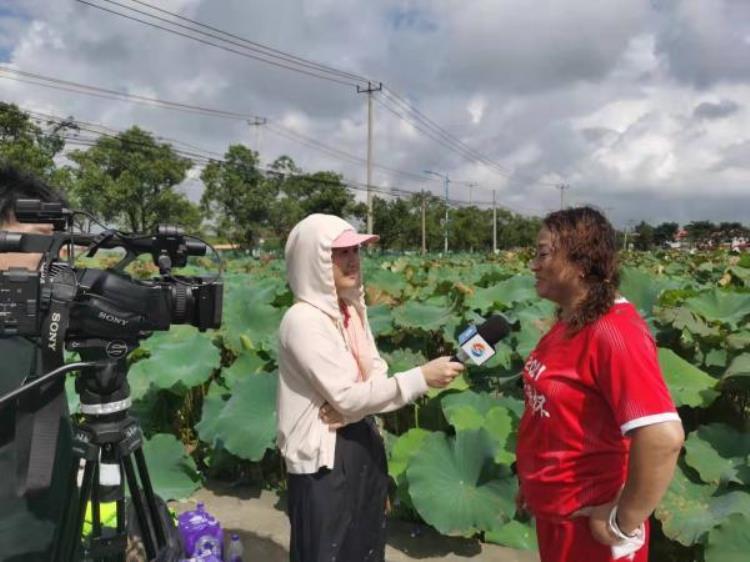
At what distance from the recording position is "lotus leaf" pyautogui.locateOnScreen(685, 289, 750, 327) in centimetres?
425

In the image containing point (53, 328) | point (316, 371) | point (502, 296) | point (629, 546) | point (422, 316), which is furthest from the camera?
point (502, 296)

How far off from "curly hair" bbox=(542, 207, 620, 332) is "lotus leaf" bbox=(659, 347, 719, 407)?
177 centimetres

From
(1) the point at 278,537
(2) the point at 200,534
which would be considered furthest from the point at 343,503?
(1) the point at 278,537

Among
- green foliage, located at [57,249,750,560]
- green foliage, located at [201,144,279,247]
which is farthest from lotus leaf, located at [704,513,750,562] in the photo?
green foliage, located at [201,144,279,247]

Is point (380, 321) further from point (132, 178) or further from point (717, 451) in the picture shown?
point (132, 178)

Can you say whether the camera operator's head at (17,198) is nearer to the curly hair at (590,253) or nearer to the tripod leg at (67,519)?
the tripod leg at (67,519)

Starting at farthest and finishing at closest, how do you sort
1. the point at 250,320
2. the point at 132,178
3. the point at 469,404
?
1. the point at 132,178
2. the point at 250,320
3. the point at 469,404

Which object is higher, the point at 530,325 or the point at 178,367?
the point at 530,325

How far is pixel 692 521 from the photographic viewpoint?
2.50 meters

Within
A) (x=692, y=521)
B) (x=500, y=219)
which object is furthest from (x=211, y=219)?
(x=500, y=219)

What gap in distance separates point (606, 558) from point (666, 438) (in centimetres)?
39

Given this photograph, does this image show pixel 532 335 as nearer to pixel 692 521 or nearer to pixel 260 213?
pixel 692 521

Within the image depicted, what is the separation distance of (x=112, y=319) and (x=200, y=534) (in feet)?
5.26

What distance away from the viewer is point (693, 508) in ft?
8.70
